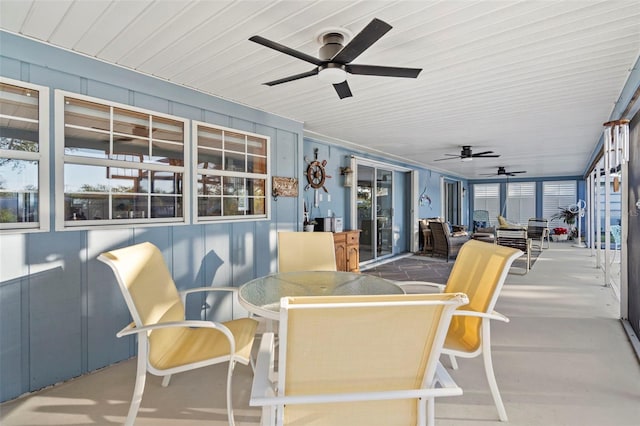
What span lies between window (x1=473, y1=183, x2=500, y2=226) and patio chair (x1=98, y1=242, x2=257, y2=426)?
1273cm

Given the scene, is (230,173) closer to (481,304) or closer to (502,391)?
(481,304)

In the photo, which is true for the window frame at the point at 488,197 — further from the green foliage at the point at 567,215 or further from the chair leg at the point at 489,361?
the chair leg at the point at 489,361

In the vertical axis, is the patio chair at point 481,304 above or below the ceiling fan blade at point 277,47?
below

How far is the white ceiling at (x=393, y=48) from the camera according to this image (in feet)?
5.90

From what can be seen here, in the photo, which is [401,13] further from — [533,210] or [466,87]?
[533,210]

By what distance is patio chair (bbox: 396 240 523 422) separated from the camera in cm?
182

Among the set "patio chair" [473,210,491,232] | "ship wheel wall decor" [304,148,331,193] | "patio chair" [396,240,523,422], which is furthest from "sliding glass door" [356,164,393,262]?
"patio chair" [473,210,491,232]

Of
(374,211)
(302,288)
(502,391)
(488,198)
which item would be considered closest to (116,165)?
(302,288)

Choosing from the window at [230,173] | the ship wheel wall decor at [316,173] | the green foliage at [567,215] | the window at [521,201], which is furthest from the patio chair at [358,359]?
the window at [521,201]

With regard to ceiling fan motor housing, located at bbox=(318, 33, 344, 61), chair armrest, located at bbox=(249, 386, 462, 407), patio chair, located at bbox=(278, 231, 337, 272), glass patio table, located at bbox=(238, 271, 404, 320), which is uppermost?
ceiling fan motor housing, located at bbox=(318, 33, 344, 61)

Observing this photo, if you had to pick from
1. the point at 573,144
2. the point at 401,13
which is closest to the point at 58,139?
the point at 401,13

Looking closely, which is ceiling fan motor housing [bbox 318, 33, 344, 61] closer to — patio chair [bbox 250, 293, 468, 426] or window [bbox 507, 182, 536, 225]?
patio chair [bbox 250, 293, 468, 426]

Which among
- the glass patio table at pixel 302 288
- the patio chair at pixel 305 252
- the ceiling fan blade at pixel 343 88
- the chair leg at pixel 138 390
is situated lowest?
the chair leg at pixel 138 390

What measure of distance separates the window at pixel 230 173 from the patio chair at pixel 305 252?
0.74 m
